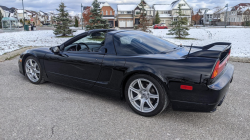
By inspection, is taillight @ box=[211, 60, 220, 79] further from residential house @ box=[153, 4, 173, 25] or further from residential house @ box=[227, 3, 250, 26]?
residential house @ box=[227, 3, 250, 26]

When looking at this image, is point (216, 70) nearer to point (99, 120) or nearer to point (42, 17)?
point (99, 120)

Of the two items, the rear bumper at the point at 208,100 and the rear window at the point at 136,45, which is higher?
the rear window at the point at 136,45

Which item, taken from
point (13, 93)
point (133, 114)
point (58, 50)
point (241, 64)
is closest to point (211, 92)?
point (133, 114)

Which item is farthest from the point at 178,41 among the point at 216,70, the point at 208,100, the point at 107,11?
the point at 107,11

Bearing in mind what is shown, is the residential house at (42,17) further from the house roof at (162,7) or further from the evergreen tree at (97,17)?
the evergreen tree at (97,17)

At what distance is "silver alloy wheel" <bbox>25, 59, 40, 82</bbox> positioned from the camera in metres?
4.42

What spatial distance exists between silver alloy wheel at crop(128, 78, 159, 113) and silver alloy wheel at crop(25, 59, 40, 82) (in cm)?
249

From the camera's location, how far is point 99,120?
2.88 metres

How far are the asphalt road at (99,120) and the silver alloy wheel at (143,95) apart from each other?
0.55 ft

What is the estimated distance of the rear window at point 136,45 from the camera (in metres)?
3.12

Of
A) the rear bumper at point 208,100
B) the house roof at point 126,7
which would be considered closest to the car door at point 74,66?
A: the rear bumper at point 208,100

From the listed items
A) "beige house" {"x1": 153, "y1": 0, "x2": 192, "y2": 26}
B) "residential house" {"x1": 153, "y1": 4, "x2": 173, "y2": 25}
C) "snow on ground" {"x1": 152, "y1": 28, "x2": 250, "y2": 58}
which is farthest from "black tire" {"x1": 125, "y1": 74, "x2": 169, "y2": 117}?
"residential house" {"x1": 153, "y1": 4, "x2": 173, "y2": 25}

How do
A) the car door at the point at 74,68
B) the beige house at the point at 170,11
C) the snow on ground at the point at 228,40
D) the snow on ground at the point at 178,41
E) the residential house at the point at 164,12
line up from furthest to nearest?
the residential house at the point at 164,12 → the beige house at the point at 170,11 → the snow on ground at the point at 178,41 → the snow on ground at the point at 228,40 → the car door at the point at 74,68

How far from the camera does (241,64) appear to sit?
256 inches
